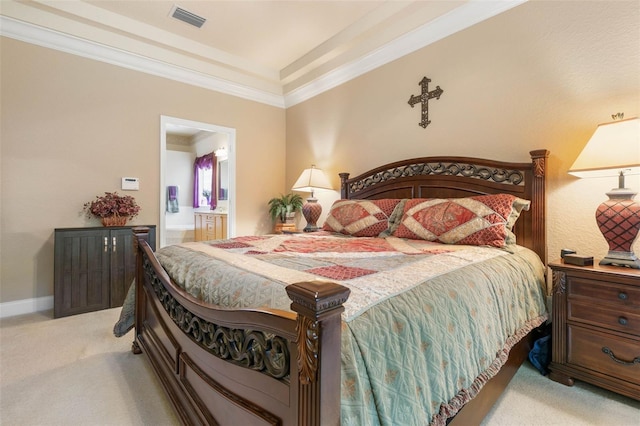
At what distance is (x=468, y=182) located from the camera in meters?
2.49

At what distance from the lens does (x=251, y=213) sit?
4457 mm

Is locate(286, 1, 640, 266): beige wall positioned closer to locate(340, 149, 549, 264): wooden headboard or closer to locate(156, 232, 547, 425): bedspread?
locate(340, 149, 549, 264): wooden headboard

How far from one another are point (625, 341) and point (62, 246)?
166 inches

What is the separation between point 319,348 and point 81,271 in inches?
128

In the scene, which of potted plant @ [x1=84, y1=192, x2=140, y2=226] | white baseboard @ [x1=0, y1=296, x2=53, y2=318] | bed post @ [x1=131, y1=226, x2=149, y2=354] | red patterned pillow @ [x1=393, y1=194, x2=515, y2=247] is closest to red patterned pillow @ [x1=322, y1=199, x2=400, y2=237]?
red patterned pillow @ [x1=393, y1=194, x2=515, y2=247]

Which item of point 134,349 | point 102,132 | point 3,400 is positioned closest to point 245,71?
point 102,132

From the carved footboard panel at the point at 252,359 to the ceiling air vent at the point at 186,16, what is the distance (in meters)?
2.83

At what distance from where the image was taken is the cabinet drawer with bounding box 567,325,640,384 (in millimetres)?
1506

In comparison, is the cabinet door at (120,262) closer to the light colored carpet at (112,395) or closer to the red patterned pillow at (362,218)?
the light colored carpet at (112,395)

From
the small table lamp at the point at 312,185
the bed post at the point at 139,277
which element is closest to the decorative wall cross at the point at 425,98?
the small table lamp at the point at 312,185

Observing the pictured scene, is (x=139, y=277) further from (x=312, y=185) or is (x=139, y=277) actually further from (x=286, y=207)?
(x=286, y=207)

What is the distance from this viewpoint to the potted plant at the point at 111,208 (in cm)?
312

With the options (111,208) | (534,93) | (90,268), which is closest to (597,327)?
(534,93)

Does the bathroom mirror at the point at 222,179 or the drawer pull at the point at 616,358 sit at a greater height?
the bathroom mirror at the point at 222,179
